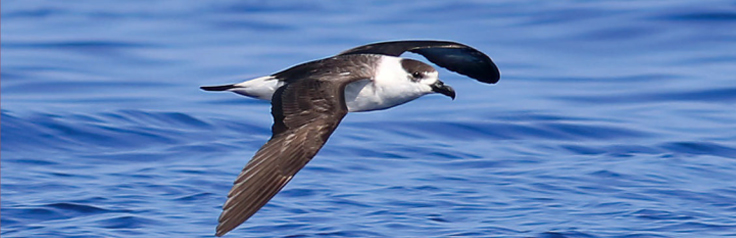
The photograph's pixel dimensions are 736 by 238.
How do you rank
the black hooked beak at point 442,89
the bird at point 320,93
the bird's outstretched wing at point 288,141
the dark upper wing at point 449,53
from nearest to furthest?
the bird's outstretched wing at point 288,141, the bird at point 320,93, the black hooked beak at point 442,89, the dark upper wing at point 449,53

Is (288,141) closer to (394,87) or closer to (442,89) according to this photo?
(394,87)

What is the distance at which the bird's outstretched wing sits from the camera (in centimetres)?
671

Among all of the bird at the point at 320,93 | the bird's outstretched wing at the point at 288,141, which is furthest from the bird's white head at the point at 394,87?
the bird's outstretched wing at the point at 288,141

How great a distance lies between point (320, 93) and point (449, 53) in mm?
1792

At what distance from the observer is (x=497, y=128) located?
1320 cm

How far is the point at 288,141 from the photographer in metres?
7.17

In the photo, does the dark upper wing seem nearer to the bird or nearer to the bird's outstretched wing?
the bird

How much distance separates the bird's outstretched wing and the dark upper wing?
A: 1060mm

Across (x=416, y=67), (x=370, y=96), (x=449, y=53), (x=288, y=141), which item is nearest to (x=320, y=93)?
(x=288, y=141)

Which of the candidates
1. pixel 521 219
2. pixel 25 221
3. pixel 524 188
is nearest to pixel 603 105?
pixel 524 188

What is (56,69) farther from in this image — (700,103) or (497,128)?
(700,103)

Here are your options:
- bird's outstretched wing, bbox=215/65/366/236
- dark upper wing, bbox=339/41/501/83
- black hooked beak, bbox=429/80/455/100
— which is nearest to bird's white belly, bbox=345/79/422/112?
black hooked beak, bbox=429/80/455/100

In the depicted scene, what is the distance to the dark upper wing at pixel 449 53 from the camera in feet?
28.4

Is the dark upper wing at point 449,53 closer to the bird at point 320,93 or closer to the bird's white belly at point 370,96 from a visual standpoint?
the bird at point 320,93
